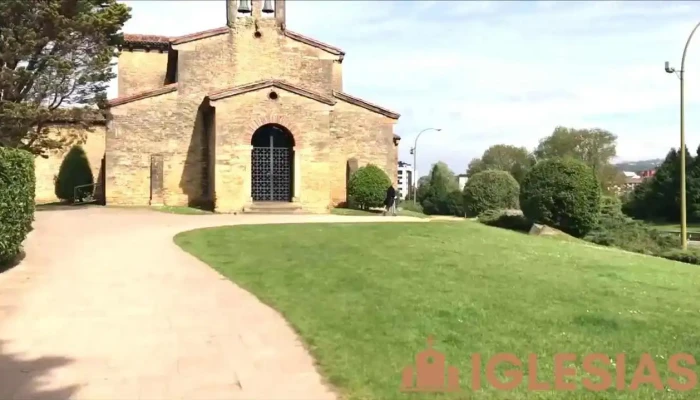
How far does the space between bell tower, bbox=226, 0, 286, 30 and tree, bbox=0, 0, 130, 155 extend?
20.0 feet

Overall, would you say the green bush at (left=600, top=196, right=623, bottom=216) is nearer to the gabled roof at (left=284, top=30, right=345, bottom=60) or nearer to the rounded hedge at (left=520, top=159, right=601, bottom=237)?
the rounded hedge at (left=520, top=159, right=601, bottom=237)

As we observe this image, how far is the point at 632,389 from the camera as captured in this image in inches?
212

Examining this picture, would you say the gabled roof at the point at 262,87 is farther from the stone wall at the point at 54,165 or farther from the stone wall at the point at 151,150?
the stone wall at the point at 54,165

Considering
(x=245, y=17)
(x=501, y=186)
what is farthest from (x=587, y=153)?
(x=245, y=17)

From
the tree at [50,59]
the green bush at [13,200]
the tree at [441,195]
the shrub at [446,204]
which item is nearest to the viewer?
the green bush at [13,200]

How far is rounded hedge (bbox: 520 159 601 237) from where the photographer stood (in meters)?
21.7

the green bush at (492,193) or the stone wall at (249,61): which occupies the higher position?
the stone wall at (249,61)

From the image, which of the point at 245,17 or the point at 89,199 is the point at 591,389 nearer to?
the point at 245,17

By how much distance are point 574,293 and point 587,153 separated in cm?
6434

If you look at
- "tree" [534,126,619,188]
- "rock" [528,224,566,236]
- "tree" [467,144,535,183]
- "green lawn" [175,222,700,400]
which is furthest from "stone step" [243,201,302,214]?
"tree" [467,144,535,183]

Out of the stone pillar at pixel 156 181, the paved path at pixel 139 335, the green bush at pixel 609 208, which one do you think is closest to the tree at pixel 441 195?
the green bush at pixel 609 208

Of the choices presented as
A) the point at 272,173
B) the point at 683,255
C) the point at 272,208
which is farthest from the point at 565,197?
the point at 272,173

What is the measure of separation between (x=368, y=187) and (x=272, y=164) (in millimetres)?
4270

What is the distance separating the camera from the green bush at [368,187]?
1125 inches
